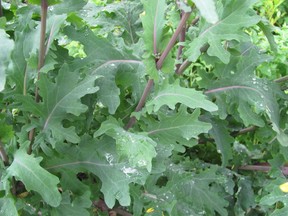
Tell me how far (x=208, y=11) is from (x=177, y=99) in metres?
0.40

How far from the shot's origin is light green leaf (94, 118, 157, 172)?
1051 mm

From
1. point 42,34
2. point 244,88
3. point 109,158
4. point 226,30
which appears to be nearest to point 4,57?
point 42,34

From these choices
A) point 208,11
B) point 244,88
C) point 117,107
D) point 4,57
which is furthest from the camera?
point 244,88

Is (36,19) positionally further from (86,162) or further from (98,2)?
(98,2)

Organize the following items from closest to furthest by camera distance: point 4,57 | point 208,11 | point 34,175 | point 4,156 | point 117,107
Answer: point 208,11
point 4,57
point 34,175
point 4,156
point 117,107

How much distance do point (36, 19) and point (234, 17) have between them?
0.60m

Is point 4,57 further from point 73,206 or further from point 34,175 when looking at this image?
point 73,206

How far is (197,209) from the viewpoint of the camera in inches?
57.6

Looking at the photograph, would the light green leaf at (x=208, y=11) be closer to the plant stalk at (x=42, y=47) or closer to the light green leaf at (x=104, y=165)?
the plant stalk at (x=42, y=47)

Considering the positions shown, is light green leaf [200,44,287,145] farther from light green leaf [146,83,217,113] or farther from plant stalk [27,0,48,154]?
plant stalk [27,0,48,154]

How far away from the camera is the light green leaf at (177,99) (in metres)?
1.10

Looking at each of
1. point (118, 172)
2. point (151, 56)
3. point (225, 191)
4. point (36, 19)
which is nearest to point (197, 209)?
point (225, 191)

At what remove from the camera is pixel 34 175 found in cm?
104

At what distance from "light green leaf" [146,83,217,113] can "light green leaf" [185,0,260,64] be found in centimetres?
8
